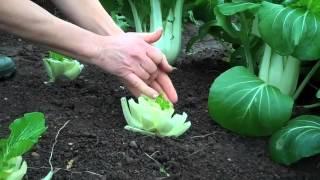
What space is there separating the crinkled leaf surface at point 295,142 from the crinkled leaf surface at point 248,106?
35mm

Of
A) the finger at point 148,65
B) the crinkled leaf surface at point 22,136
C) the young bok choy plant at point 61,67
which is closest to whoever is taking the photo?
the crinkled leaf surface at point 22,136

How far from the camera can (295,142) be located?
1.62 m

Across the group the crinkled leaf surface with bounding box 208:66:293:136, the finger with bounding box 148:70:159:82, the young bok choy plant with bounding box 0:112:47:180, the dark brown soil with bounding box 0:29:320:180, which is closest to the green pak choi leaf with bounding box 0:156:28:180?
the young bok choy plant with bounding box 0:112:47:180

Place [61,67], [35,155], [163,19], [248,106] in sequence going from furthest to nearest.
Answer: [163,19] < [61,67] < [248,106] < [35,155]

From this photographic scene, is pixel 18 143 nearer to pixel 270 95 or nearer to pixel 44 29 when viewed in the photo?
pixel 44 29

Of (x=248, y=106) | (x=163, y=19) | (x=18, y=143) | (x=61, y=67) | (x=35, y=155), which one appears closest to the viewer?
(x=18, y=143)

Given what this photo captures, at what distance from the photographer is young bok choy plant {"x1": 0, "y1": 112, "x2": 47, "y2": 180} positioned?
3.93ft

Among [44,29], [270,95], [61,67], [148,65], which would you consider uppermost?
[44,29]

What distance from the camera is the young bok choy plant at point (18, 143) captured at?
1197 millimetres

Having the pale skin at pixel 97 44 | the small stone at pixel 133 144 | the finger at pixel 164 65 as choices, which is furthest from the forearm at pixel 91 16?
the small stone at pixel 133 144

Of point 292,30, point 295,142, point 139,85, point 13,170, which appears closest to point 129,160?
point 139,85

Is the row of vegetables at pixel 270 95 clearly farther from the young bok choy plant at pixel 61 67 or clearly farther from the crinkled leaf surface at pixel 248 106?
the young bok choy plant at pixel 61 67

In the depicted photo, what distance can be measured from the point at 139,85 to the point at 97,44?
0.16 m

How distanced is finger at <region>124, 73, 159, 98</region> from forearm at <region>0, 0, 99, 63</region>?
124 millimetres
